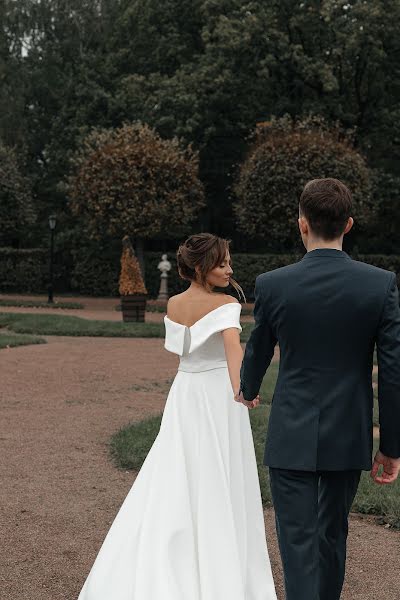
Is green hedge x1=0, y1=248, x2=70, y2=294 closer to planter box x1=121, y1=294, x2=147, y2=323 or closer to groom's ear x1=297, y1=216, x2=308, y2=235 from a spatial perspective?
planter box x1=121, y1=294, x2=147, y2=323

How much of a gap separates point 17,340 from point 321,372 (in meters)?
12.8

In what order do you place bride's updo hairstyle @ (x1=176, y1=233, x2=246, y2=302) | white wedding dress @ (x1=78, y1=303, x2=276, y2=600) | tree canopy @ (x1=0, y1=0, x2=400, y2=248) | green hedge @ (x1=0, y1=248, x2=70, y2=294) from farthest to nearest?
green hedge @ (x1=0, y1=248, x2=70, y2=294) < tree canopy @ (x1=0, y1=0, x2=400, y2=248) < bride's updo hairstyle @ (x1=176, y1=233, x2=246, y2=302) < white wedding dress @ (x1=78, y1=303, x2=276, y2=600)

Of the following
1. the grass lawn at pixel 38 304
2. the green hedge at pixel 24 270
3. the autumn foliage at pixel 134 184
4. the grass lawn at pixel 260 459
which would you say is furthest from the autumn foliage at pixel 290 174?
the grass lawn at pixel 260 459

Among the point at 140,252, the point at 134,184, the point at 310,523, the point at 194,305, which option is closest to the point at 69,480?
the point at 194,305

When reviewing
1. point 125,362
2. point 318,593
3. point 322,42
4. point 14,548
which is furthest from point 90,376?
point 322,42

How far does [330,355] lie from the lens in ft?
9.55

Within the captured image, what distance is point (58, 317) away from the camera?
62.6ft

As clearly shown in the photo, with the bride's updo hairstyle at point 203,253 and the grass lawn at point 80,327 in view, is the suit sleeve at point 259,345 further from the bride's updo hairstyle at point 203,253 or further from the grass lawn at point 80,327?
the grass lawn at point 80,327

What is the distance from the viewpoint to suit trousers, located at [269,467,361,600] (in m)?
2.91

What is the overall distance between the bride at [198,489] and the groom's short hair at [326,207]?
838mm

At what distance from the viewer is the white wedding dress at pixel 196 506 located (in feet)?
11.5

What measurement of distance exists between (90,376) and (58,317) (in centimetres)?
810

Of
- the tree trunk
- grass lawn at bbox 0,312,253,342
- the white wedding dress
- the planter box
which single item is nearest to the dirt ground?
the white wedding dress

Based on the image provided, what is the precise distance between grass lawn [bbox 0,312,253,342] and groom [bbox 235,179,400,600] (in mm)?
12878
